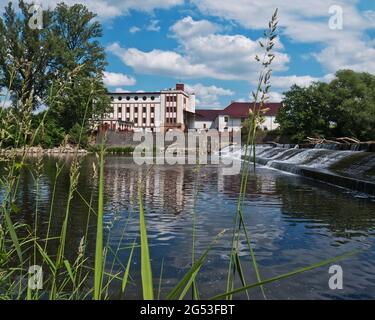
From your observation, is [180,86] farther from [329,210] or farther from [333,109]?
[329,210]

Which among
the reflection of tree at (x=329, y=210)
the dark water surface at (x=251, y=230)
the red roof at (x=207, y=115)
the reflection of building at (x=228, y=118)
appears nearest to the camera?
the dark water surface at (x=251, y=230)

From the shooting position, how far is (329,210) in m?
8.56

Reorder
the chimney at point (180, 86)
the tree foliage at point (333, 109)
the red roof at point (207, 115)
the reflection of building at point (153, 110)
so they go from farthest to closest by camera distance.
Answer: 1. the red roof at point (207, 115)
2. the chimney at point (180, 86)
3. the reflection of building at point (153, 110)
4. the tree foliage at point (333, 109)

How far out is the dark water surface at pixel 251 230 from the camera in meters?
4.02

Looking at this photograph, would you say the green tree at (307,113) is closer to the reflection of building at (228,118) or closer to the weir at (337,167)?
the weir at (337,167)

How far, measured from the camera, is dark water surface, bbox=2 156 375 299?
13.2 ft

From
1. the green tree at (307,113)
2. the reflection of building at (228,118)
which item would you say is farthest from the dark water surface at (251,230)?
the reflection of building at (228,118)

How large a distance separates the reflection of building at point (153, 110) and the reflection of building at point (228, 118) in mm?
6542

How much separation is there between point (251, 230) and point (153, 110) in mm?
78437

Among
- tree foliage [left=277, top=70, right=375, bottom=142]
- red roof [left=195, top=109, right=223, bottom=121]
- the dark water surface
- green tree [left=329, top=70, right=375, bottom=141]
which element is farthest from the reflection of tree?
red roof [left=195, top=109, right=223, bottom=121]

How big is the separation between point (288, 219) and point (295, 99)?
47461 millimetres

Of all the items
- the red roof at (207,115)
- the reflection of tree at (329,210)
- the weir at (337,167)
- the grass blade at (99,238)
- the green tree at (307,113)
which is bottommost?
the reflection of tree at (329,210)

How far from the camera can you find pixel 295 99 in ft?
173

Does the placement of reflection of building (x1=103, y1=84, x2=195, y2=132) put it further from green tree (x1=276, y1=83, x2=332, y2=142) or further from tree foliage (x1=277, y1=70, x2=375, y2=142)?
green tree (x1=276, y1=83, x2=332, y2=142)
